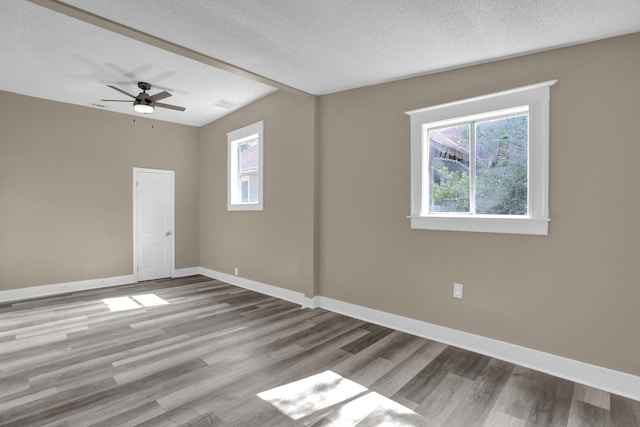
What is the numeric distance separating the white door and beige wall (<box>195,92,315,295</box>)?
0.99 metres

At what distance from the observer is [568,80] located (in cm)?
266

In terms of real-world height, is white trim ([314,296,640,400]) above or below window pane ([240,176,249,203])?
below

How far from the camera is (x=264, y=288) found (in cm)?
523

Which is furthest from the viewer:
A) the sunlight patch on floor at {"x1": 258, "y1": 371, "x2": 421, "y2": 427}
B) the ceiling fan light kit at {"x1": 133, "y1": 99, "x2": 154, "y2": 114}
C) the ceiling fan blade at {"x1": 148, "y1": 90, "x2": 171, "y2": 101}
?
the ceiling fan light kit at {"x1": 133, "y1": 99, "x2": 154, "y2": 114}

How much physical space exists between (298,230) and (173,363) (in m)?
2.34

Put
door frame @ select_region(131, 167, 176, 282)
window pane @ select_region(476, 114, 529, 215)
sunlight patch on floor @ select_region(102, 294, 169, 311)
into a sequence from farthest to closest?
door frame @ select_region(131, 167, 176, 282), sunlight patch on floor @ select_region(102, 294, 169, 311), window pane @ select_region(476, 114, 529, 215)

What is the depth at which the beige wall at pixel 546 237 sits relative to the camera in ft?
8.07

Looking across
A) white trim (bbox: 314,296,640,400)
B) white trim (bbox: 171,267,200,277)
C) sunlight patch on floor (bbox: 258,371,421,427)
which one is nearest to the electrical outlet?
white trim (bbox: 314,296,640,400)

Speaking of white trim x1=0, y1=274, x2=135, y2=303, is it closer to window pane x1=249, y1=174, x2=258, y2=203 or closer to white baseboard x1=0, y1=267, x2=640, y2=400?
white baseboard x1=0, y1=267, x2=640, y2=400

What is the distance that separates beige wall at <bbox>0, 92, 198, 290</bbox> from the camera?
485 cm

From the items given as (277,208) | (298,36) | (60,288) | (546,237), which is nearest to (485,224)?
(546,237)

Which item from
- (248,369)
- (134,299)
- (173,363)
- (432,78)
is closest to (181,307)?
(134,299)

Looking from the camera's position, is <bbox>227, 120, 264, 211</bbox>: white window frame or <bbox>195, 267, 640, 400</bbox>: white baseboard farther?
<bbox>227, 120, 264, 211</bbox>: white window frame

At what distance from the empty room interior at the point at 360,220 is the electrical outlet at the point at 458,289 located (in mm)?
20
